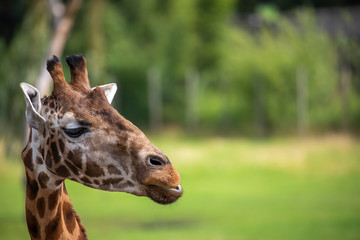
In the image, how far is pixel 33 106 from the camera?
3.86 m

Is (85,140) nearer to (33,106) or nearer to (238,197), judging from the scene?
(33,106)

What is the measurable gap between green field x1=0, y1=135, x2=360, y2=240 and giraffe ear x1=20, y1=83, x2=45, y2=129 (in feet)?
20.2

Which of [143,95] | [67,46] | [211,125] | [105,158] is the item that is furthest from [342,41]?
[105,158]

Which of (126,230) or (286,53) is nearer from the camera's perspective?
(126,230)

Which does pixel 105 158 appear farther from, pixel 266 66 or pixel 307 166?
pixel 266 66

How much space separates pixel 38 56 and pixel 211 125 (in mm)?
Result: 11272

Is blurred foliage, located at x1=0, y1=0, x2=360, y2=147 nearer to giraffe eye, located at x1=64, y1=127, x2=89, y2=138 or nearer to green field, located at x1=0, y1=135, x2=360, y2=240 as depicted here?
green field, located at x1=0, y1=135, x2=360, y2=240

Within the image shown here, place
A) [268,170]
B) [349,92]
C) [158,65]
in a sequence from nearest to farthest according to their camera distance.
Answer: [268,170], [349,92], [158,65]

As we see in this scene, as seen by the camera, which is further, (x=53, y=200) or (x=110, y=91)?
(x=110, y=91)

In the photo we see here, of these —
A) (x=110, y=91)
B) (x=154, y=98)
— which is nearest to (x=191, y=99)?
(x=154, y=98)

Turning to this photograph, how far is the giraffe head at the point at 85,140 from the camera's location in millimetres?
3840

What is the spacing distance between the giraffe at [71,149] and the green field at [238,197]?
6.02 meters

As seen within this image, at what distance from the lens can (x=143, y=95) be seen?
84.4 ft

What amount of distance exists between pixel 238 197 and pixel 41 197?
12420 millimetres
